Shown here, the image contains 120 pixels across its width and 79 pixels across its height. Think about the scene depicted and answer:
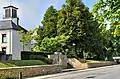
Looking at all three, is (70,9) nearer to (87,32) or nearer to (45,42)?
(87,32)

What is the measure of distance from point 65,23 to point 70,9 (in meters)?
2.59

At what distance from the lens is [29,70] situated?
2612 cm

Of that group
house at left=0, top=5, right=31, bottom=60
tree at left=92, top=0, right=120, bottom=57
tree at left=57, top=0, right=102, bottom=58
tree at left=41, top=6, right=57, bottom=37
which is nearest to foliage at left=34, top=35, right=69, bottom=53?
tree at left=57, top=0, right=102, bottom=58

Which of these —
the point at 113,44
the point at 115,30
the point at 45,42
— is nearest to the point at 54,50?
the point at 45,42

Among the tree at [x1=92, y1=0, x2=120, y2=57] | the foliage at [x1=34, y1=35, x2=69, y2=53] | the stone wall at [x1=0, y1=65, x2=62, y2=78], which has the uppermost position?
the foliage at [x1=34, y1=35, x2=69, y2=53]

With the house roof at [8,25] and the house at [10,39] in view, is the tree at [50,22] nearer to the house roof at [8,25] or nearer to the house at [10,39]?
the house at [10,39]

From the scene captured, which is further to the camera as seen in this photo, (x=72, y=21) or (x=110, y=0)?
(x=72, y=21)

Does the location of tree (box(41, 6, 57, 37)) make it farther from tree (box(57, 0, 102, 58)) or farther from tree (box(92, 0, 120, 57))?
tree (box(92, 0, 120, 57))

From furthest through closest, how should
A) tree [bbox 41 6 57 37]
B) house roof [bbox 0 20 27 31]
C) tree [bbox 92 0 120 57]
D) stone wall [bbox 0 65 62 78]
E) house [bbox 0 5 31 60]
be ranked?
house roof [bbox 0 20 27 31] → house [bbox 0 5 31 60] → tree [bbox 41 6 57 37] → stone wall [bbox 0 65 62 78] → tree [bbox 92 0 120 57]

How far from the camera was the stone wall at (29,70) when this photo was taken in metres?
22.9

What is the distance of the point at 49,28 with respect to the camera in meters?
51.4

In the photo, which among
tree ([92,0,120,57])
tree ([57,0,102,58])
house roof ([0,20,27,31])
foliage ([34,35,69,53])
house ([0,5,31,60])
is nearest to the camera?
tree ([92,0,120,57])

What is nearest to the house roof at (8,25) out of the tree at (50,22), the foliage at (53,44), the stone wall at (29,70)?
the tree at (50,22)

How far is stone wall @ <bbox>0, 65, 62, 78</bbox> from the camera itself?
22.9m
